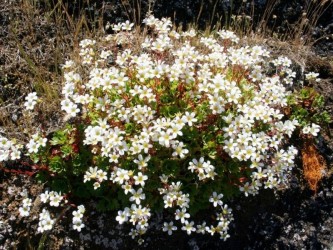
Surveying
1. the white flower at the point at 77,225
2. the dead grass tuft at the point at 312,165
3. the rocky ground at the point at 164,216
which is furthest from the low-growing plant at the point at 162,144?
the dead grass tuft at the point at 312,165

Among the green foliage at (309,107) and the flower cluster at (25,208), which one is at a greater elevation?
the green foliage at (309,107)

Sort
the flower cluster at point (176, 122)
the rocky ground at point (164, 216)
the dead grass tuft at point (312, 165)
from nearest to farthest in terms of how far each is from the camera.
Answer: the flower cluster at point (176, 122) → the rocky ground at point (164, 216) → the dead grass tuft at point (312, 165)

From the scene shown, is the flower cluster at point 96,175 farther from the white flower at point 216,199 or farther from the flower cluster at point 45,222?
the white flower at point 216,199

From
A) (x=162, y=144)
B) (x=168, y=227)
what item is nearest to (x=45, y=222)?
(x=168, y=227)

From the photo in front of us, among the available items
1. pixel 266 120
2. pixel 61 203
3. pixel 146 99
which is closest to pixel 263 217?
pixel 266 120

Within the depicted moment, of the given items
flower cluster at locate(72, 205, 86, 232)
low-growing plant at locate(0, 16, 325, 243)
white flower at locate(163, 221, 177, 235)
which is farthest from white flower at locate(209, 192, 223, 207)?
flower cluster at locate(72, 205, 86, 232)

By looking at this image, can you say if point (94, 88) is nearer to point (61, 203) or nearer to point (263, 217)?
point (61, 203)
